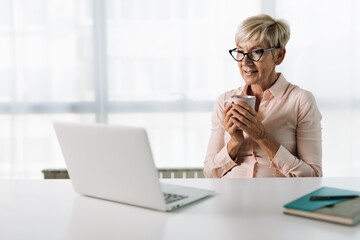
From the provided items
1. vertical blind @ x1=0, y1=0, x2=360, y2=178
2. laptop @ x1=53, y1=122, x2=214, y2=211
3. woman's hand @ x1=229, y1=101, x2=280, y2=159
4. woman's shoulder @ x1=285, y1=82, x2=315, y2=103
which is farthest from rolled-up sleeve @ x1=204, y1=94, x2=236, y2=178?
vertical blind @ x1=0, y1=0, x2=360, y2=178

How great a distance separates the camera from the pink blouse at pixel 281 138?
170cm

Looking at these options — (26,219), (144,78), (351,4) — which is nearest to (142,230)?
(26,219)

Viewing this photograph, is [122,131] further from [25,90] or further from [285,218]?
[25,90]

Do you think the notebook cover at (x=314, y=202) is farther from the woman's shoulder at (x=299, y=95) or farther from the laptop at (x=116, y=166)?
the woman's shoulder at (x=299, y=95)

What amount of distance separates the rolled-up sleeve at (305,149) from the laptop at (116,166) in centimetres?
47

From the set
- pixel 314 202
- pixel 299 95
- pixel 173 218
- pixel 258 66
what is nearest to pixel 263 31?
pixel 258 66

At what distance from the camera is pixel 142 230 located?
3.16 feet

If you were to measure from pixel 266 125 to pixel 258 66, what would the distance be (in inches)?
9.5

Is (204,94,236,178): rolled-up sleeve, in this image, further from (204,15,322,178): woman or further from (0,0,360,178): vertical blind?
(0,0,360,178): vertical blind

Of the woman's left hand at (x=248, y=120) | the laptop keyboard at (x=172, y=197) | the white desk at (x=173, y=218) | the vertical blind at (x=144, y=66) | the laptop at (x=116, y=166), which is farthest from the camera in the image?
the vertical blind at (x=144, y=66)

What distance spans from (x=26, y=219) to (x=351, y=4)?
2620 millimetres

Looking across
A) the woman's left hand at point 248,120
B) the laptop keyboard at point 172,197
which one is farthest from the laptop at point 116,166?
the woman's left hand at point 248,120

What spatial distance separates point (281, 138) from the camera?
174 centimetres

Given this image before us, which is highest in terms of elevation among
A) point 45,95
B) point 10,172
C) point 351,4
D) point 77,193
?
point 351,4
